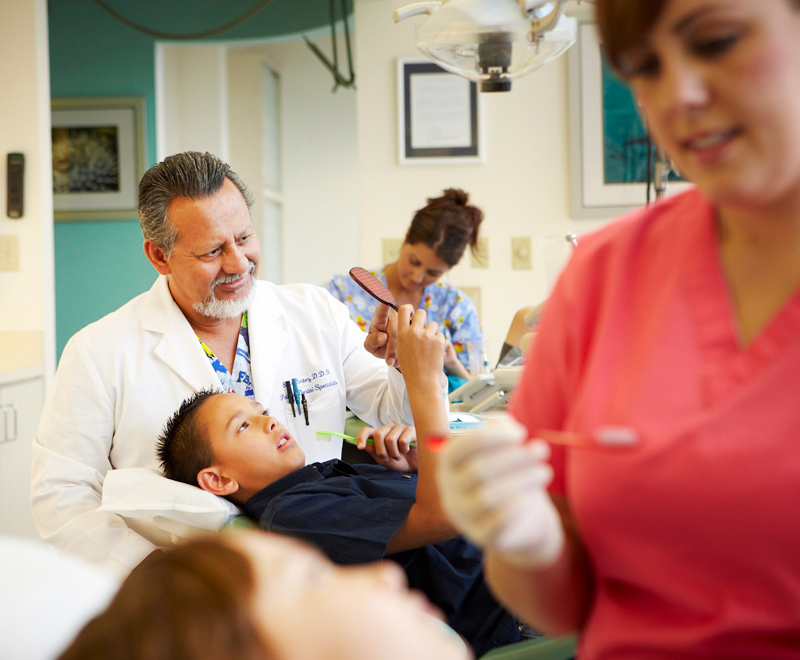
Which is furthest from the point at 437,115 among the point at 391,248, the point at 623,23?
the point at 623,23

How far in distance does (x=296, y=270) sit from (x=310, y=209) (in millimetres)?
457

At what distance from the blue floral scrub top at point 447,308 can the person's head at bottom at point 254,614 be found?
7.74 ft

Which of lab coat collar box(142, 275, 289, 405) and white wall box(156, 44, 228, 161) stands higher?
white wall box(156, 44, 228, 161)

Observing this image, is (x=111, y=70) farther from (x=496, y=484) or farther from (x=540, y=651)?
(x=496, y=484)

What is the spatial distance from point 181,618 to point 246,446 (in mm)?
896

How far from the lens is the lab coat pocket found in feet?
→ 5.84

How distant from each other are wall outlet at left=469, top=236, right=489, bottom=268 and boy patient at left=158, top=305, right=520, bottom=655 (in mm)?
1855

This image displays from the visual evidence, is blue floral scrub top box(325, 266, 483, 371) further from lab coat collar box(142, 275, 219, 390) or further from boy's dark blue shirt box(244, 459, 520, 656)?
boy's dark blue shirt box(244, 459, 520, 656)

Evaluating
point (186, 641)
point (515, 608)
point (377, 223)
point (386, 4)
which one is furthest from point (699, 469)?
point (386, 4)

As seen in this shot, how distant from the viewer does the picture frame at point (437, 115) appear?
3348mm

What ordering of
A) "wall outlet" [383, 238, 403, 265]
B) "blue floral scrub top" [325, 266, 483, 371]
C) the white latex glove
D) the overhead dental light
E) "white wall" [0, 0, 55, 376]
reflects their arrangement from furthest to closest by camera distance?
"wall outlet" [383, 238, 403, 265]
"blue floral scrub top" [325, 266, 483, 371]
"white wall" [0, 0, 55, 376]
the overhead dental light
the white latex glove

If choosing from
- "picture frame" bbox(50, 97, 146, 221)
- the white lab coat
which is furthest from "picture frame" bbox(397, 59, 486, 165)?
the white lab coat

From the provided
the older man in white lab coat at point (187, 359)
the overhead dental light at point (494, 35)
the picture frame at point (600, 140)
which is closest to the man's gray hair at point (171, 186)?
the older man in white lab coat at point (187, 359)

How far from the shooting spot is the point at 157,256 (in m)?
1.85
